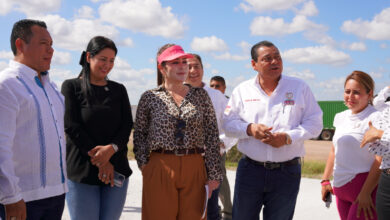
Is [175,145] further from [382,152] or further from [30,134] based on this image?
[382,152]

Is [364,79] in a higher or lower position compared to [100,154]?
higher

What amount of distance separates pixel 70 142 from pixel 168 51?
1.16 meters

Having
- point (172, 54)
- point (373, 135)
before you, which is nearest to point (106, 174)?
point (172, 54)

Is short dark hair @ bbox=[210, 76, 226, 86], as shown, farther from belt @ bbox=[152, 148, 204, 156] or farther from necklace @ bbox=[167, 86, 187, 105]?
belt @ bbox=[152, 148, 204, 156]

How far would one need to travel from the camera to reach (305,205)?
6.33 m

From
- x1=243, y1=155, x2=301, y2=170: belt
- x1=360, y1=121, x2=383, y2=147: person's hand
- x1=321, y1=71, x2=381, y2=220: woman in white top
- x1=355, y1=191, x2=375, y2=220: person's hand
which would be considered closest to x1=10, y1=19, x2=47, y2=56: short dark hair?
x1=243, y1=155, x2=301, y2=170: belt

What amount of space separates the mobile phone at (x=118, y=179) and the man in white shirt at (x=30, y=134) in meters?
0.56

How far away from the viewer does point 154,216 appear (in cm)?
310

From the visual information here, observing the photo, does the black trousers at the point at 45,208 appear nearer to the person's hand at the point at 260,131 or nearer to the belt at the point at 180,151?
the belt at the point at 180,151

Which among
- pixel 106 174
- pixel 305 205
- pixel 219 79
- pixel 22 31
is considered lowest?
pixel 305 205

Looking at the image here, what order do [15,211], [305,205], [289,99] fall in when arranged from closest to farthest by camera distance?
[15,211], [289,99], [305,205]

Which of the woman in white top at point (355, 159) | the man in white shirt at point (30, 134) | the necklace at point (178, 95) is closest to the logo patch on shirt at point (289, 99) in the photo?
the woman in white top at point (355, 159)

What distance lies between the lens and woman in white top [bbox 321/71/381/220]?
136 inches

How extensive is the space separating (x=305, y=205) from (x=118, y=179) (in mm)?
4139
